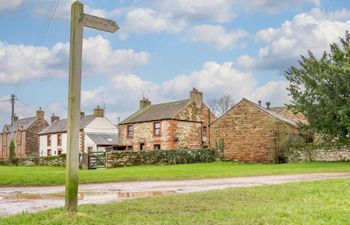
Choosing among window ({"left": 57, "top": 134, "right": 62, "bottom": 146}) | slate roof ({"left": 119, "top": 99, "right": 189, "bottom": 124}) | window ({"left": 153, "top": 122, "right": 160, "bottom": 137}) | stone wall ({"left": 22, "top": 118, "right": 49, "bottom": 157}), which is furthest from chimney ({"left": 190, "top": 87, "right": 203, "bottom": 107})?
stone wall ({"left": 22, "top": 118, "right": 49, "bottom": 157})

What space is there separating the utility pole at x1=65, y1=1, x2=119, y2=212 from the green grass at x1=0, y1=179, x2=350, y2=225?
0.45 meters

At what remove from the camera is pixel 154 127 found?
4997 cm

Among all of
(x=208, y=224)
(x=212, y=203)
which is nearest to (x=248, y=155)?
(x=212, y=203)

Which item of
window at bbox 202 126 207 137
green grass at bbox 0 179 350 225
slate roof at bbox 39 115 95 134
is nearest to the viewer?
green grass at bbox 0 179 350 225

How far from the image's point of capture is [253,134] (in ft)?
135

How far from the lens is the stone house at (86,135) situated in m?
61.0

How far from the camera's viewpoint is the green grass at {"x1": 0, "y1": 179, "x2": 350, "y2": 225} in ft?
25.9

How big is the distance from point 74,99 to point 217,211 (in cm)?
352

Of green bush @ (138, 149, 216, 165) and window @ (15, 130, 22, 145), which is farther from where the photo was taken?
window @ (15, 130, 22, 145)

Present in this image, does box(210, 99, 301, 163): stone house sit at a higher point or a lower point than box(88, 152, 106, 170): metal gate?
higher

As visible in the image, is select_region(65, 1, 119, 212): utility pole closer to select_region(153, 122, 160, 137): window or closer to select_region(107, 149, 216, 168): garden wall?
select_region(107, 149, 216, 168): garden wall

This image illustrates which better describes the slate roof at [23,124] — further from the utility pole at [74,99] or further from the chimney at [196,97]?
the utility pole at [74,99]

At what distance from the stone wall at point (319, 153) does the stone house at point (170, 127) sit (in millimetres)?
13250

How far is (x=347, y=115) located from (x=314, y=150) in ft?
19.4
